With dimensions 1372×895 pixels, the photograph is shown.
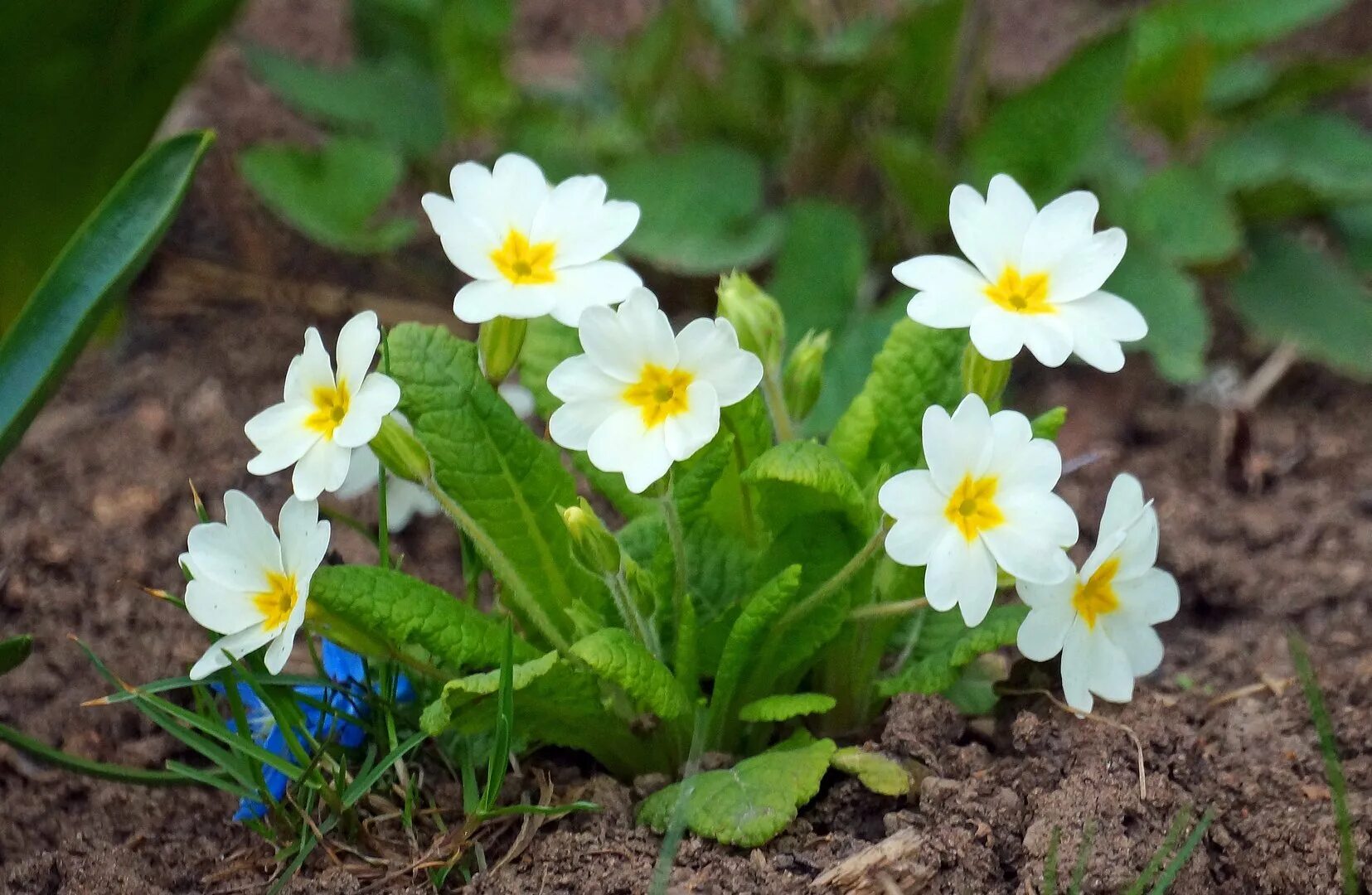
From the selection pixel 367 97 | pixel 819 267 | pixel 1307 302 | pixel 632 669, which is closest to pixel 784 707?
pixel 632 669

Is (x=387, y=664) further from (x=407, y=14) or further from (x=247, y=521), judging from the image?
(x=407, y=14)

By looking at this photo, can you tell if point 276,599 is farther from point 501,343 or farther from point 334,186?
point 334,186

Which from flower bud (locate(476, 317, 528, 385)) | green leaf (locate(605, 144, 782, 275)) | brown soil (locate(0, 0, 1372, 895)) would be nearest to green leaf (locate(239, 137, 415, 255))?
brown soil (locate(0, 0, 1372, 895))

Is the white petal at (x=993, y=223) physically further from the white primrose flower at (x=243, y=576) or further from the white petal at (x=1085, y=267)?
the white primrose flower at (x=243, y=576)

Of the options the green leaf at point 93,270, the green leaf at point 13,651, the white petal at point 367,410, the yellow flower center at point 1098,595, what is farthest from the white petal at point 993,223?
the green leaf at point 13,651

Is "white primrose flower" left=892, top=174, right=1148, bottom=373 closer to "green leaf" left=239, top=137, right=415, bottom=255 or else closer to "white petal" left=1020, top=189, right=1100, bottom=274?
"white petal" left=1020, top=189, right=1100, bottom=274

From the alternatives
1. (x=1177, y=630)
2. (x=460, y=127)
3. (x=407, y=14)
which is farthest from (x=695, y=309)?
(x=1177, y=630)

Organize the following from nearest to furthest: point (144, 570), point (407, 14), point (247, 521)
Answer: point (247, 521) < point (144, 570) < point (407, 14)
